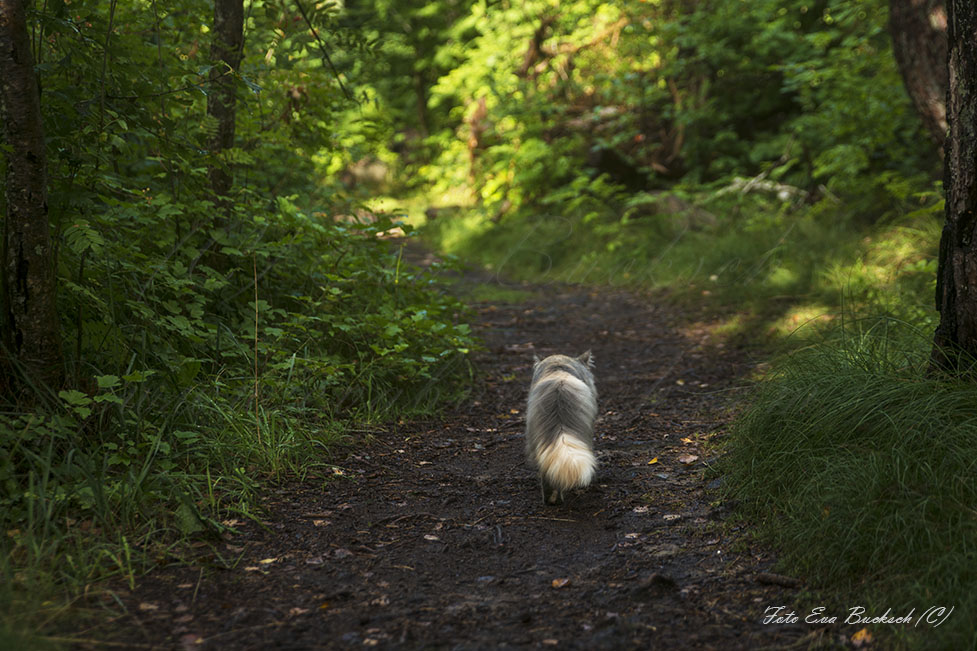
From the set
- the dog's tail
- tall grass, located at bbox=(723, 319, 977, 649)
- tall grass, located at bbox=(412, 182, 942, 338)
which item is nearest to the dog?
the dog's tail

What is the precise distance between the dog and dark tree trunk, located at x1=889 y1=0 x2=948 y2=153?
5791 mm

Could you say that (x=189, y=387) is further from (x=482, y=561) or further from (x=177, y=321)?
(x=482, y=561)

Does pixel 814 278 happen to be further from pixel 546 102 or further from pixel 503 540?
pixel 546 102

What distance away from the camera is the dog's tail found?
336cm

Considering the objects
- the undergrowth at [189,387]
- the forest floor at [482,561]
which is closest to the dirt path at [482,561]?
the forest floor at [482,561]

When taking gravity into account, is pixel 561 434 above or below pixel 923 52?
below

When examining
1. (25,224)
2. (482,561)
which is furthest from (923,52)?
(25,224)

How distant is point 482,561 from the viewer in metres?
3.19

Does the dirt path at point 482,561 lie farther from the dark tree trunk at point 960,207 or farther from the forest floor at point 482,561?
the dark tree trunk at point 960,207

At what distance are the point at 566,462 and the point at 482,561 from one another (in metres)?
0.63

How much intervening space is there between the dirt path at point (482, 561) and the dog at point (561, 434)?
278 millimetres

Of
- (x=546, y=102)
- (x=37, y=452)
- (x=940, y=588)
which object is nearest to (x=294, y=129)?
(x=37, y=452)

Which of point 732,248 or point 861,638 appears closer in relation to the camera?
point 861,638

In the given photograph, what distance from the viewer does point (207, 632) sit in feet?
8.23
